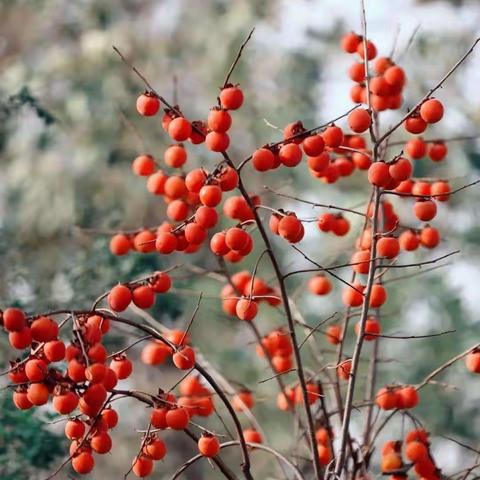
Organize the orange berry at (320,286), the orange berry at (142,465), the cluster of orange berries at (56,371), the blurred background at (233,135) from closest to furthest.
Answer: the cluster of orange berries at (56,371) → the orange berry at (142,465) → the orange berry at (320,286) → the blurred background at (233,135)

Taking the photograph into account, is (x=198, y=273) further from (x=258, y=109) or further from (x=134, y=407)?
(x=258, y=109)

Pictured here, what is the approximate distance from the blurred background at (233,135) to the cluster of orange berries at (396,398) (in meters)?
1.99

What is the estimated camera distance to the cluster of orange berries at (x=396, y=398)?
144 centimetres

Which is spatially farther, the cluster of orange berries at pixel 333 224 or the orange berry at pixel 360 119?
the cluster of orange berries at pixel 333 224

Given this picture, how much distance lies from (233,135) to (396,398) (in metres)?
4.35

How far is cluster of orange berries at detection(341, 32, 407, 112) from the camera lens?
149 centimetres

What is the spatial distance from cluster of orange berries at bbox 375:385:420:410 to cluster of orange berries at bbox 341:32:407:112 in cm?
42

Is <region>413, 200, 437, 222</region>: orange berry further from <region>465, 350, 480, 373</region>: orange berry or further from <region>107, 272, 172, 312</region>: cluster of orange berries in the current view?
<region>107, 272, 172, 312</region>: cluster of orange berries

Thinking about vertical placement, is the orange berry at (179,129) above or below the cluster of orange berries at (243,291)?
below

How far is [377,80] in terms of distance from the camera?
149 centimetres

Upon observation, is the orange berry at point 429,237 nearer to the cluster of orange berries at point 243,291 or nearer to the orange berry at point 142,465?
the cluster of orange berries at point 243,291

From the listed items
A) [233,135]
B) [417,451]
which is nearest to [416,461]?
[417,451]

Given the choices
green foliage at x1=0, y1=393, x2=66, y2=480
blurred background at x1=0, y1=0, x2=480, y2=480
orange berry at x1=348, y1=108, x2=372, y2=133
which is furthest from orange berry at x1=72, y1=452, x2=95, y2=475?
blurred background at x1=0, y1=0, x2=480, y2=480

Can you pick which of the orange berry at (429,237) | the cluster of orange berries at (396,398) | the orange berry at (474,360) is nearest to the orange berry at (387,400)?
the cluster of orange berries at (396,398)
